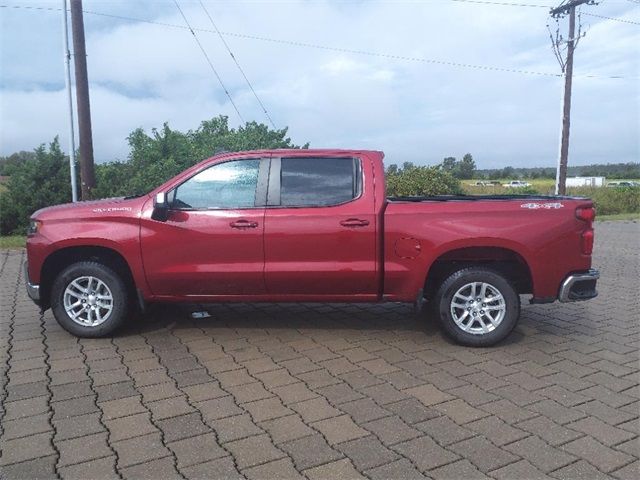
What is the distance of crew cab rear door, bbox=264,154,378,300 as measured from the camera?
478 centimetres

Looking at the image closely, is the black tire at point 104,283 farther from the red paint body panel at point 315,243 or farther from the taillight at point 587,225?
the taillight at point 587,225

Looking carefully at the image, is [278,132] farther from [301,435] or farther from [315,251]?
[301,435]

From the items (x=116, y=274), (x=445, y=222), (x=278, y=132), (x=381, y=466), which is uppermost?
(x=278, y=132)

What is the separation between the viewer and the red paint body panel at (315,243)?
15.5 ft

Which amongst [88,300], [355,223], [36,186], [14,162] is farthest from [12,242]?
[355,223]

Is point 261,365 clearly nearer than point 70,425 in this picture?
No

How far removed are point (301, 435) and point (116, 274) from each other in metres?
2.63

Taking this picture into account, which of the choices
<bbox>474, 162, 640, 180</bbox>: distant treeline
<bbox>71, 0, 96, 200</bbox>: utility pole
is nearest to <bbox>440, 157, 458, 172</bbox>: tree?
<bbox>71, 0, 96, 200</bbox>: utility pole

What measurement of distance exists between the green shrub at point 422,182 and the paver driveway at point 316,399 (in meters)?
10.6

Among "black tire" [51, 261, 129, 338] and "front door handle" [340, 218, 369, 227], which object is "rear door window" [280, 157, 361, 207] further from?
"black tire" [51, 261, 129, 338]

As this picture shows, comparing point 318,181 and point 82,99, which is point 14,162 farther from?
point 318,181

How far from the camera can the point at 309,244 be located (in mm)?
4797

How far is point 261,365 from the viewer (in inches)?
174

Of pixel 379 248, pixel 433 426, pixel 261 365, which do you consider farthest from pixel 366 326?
pixel 433 426
